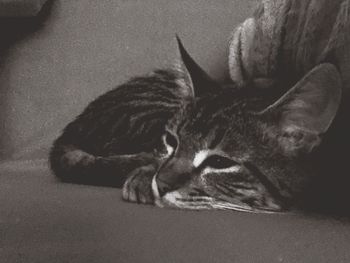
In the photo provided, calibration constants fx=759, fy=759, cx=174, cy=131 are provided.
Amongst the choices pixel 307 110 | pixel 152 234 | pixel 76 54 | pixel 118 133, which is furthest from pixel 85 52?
pixel 152 234

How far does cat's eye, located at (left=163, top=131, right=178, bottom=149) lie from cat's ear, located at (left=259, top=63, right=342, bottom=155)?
0.17 meters

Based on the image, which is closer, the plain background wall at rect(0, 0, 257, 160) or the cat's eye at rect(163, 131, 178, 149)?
the cat's eye at rect(163, 131, 178, 149)

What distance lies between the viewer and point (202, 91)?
4.94 ft

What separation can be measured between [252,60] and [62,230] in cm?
68

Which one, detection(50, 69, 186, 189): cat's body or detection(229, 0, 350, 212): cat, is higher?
detection(229, 0, 350, 212): cat

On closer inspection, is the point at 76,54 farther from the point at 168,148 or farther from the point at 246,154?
the point at 246,154

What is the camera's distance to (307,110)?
1312mm

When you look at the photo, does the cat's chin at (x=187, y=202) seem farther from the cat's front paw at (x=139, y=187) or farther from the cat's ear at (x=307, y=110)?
the cat's ear at (x=307, y=110)

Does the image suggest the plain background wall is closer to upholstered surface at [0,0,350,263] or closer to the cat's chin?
upholstered surface at [0,0,350,263]

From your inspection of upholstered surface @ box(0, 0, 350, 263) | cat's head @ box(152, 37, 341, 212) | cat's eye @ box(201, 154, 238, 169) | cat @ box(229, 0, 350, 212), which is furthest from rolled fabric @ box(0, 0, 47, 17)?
cat's eye @ box(201, 154, 238, 169)

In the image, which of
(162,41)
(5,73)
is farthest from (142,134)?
(5,73)

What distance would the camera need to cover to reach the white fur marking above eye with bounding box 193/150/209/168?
135 centimetres

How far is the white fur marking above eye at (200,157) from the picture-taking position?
4.43 feet

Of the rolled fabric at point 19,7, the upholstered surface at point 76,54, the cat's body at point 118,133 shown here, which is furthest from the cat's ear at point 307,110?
the rolled fabric at point 19,7
